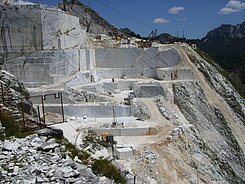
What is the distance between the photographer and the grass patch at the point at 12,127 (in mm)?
10027

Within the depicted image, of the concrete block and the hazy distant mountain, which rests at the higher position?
the hazy distant mountain

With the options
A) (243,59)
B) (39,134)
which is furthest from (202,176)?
(243,59)

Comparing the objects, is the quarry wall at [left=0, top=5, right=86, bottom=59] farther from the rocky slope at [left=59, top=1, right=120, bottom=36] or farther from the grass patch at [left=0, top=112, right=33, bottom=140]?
the rocky slope at [left=59, top=1, right=120, bottom=36]

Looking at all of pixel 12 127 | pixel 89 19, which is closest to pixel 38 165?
pixel 12 127

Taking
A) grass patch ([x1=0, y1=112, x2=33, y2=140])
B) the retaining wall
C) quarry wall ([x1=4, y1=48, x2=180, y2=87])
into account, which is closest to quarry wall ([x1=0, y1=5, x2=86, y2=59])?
quarry wall ([x1=4, y1=48, x2=180, y2=87])

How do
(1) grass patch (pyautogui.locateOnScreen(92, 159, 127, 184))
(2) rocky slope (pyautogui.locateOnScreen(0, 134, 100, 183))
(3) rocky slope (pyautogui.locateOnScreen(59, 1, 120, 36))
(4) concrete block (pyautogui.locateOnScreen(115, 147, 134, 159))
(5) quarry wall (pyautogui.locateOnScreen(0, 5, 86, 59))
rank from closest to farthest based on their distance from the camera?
(2) rocky slope (pyautogui.locateOnScreen(0, 134, 100, 183))
(1) grass patch (pyautogui.locateOnScreen(92, 159, 127, 184))
(4) concrete block (pyautogui.locateOnScreen(115, 147, 134, 159))
(5) quarry wall (pyautogui.locateOnScreen(0, 5, 86, 59))
(3) rocky slope (pyautogui.locateOnScreen(59, 1, 120, 36))

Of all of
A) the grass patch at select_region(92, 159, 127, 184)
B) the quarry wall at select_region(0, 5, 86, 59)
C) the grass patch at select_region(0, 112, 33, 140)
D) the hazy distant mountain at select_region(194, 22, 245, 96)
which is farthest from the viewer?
the hazy distant mountain at select_region(194, 22, 245, 96)

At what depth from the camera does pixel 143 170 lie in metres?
15.2

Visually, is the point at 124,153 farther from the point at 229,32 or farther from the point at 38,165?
the point at 229,32

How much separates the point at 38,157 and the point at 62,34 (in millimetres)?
22413

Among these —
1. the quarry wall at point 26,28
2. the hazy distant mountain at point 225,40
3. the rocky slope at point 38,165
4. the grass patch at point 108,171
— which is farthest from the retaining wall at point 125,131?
the hazy distant mountain at point 225,40

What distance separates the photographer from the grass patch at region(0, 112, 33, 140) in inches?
395

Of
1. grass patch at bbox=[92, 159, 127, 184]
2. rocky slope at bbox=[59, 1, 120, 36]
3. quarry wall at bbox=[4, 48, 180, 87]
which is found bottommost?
grass patch at bbox=[92, 159, 127, 184]

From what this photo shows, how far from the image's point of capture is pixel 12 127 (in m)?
10.4
